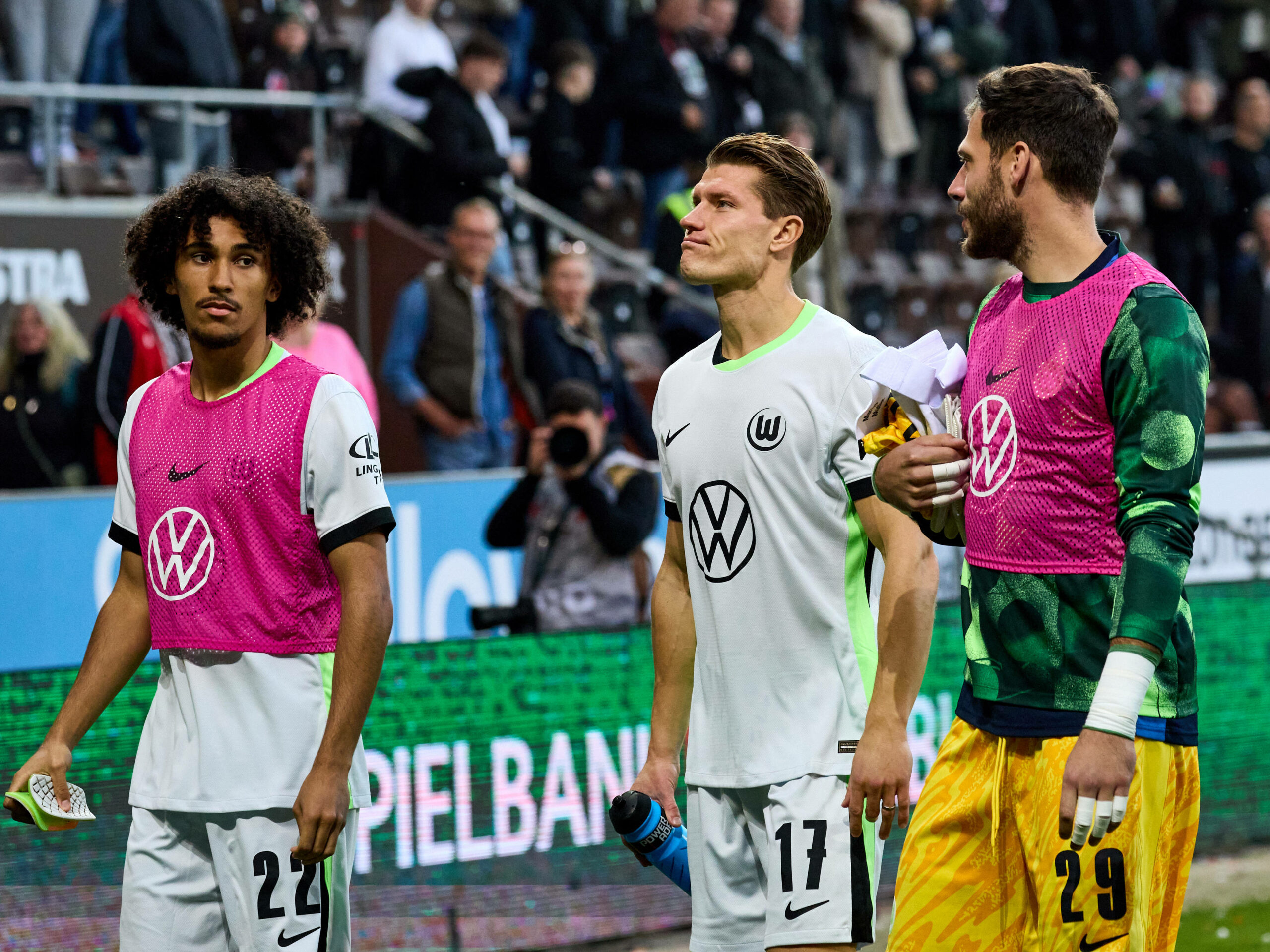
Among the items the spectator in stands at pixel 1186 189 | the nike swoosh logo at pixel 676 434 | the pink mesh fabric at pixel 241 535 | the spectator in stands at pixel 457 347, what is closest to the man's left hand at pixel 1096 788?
the nike swoosh logo at pixel 676 434

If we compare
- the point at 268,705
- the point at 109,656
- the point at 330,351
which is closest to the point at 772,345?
the point at 268,705

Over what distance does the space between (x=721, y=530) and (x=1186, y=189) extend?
11.5 meters

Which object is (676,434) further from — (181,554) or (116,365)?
(116,365)

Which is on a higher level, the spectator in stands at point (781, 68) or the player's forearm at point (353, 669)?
the spectator in stands at point (781, 68)

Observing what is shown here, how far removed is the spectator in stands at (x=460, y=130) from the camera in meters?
10.4

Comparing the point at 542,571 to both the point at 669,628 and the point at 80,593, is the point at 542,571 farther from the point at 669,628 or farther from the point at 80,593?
the point at 669,628

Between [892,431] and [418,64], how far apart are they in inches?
317

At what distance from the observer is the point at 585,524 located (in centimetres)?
688

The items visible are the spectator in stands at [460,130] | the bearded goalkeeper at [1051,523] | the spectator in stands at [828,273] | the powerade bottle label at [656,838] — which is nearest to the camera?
the bearded goalkeeper at [1051,523]

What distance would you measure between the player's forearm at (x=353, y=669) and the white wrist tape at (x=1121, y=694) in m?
1.33

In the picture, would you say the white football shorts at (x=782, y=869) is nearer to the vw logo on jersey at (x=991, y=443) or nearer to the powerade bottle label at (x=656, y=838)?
the powerade bottle label at (x=656, y=838)

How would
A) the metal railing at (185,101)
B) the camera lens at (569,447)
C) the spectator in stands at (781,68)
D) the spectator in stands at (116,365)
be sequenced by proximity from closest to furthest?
the camera lens at (569,447) → the spectator in stands at (116,365) → the metal railing at (185,101) → the spectator in stands at (781,68)

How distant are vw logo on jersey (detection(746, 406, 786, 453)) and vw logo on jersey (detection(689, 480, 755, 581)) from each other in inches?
4.5

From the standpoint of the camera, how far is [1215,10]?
17328mm
